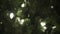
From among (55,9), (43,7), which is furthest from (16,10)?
(55,9)

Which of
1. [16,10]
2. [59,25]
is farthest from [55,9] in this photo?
[16,10]

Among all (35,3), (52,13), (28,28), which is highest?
(35,3)

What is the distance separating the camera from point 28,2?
176 cm

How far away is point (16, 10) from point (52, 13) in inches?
14.5

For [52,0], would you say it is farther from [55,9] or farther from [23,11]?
[23,11]

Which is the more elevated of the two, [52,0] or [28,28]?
[52,0]

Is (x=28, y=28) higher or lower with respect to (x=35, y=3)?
lower

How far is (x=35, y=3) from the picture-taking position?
69.2 inches

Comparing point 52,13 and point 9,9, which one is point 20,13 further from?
point 52,13

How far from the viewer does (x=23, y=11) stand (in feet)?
5.74

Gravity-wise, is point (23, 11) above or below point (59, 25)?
above

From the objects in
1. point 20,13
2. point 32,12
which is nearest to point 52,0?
point 32,12

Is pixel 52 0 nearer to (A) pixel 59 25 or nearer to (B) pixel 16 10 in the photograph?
(A) pixel 59 25

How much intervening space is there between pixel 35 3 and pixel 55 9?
21 cm
